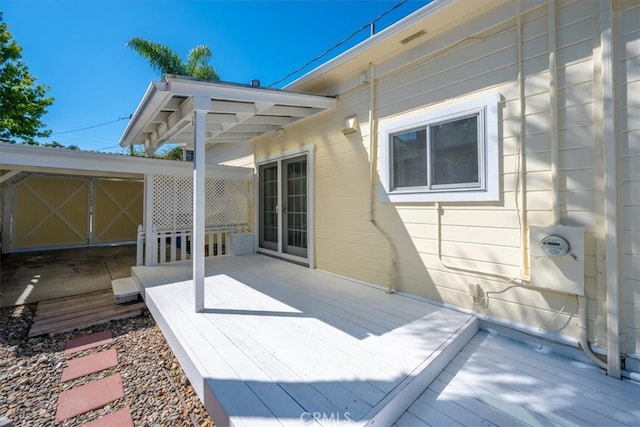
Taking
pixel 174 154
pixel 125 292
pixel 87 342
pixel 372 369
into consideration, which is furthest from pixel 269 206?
pixel 174 154

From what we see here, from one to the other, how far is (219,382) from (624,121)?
3.42 meters

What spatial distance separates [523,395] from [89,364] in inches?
144

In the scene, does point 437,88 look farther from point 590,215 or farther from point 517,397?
point 517,397

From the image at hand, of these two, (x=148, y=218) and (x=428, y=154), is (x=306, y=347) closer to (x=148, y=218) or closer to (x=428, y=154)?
(x=428, y=154)

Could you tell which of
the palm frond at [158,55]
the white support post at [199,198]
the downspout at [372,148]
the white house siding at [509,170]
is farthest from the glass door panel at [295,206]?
the palm frond at [158,55]

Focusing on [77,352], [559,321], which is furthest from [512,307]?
[77,352]

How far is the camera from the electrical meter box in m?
2.16

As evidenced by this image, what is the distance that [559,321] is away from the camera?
2.33 m

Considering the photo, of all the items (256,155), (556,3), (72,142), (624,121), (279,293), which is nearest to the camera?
(624,121)

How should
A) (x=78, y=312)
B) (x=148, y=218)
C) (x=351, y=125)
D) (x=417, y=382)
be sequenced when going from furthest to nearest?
(x=148, y=218)
(x=351, y=125)
(x=78, y=312)
(x=417, y=382)

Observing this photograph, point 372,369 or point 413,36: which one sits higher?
point 413,36

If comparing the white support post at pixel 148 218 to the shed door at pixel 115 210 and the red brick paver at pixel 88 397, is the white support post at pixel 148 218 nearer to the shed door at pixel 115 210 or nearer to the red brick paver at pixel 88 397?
the red brick paver at pixel 88 397

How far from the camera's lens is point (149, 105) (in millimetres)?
3572

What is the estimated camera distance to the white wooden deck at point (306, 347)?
5.16 feet
